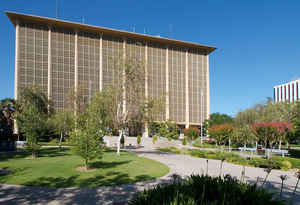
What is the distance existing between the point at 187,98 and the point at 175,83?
17.1 ft

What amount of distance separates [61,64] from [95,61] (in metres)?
7.69

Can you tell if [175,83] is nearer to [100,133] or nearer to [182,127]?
[182,127]

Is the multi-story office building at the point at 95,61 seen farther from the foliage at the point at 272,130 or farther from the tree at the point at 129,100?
the foliage at the point at 272,130

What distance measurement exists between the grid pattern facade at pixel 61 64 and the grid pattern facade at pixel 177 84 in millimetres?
24933

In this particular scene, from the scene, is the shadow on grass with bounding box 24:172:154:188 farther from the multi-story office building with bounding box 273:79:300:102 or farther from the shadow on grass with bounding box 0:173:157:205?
the multi-story office building with bounding box 273:79:300:102

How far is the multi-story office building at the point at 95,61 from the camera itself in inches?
1925

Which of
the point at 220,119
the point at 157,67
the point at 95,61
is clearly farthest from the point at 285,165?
the point at 95,61

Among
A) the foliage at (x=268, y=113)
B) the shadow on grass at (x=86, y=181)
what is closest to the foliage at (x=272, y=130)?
the shadow on grass at (x=86, y=181)

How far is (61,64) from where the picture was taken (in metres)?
51.2

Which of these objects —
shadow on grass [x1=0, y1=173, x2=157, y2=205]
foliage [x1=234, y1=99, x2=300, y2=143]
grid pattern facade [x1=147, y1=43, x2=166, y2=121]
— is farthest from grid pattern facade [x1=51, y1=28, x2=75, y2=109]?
shadow on grass [x1=0, y1=173, x2=157, y2=205]

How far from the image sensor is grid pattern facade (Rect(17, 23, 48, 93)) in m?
48.2

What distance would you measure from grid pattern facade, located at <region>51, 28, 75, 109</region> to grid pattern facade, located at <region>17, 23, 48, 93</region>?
64.1 inches

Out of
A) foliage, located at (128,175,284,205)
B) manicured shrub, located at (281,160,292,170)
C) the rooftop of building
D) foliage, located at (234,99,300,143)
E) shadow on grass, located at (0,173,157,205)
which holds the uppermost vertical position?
the rooftop of building

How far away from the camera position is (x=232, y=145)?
31328 millimetres
